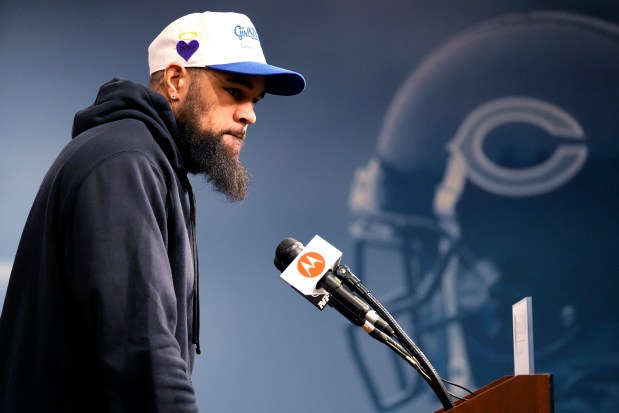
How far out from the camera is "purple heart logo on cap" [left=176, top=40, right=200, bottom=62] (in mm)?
1604

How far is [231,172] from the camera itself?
1.64 m

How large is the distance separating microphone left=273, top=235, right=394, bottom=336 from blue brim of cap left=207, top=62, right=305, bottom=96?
0.37m

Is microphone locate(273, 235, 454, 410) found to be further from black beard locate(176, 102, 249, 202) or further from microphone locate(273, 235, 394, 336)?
black beard locate(176, 102, 249, 202)

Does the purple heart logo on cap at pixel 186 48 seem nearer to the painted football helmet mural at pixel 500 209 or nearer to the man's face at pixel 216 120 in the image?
the man's face at pixel 216 120

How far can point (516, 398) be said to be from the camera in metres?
1.23

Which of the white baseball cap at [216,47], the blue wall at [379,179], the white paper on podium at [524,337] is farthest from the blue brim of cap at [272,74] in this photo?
the blue wall at [379,179]

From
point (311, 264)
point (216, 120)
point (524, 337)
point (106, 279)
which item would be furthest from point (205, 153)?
point (524, 337)

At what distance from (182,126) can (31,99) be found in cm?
184

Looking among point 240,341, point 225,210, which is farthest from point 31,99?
point 240,341

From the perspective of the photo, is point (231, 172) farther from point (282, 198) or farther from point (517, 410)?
point (282, 198)

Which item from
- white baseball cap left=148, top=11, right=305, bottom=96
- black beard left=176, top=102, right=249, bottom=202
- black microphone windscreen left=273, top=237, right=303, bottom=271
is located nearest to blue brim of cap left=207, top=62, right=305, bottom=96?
white baseball cap left=148, top=11, right=305, bottom=96

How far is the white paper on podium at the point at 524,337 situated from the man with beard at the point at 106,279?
59cm

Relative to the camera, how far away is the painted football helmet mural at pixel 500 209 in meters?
2.91

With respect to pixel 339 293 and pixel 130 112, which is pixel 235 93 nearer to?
pixel 130 112
